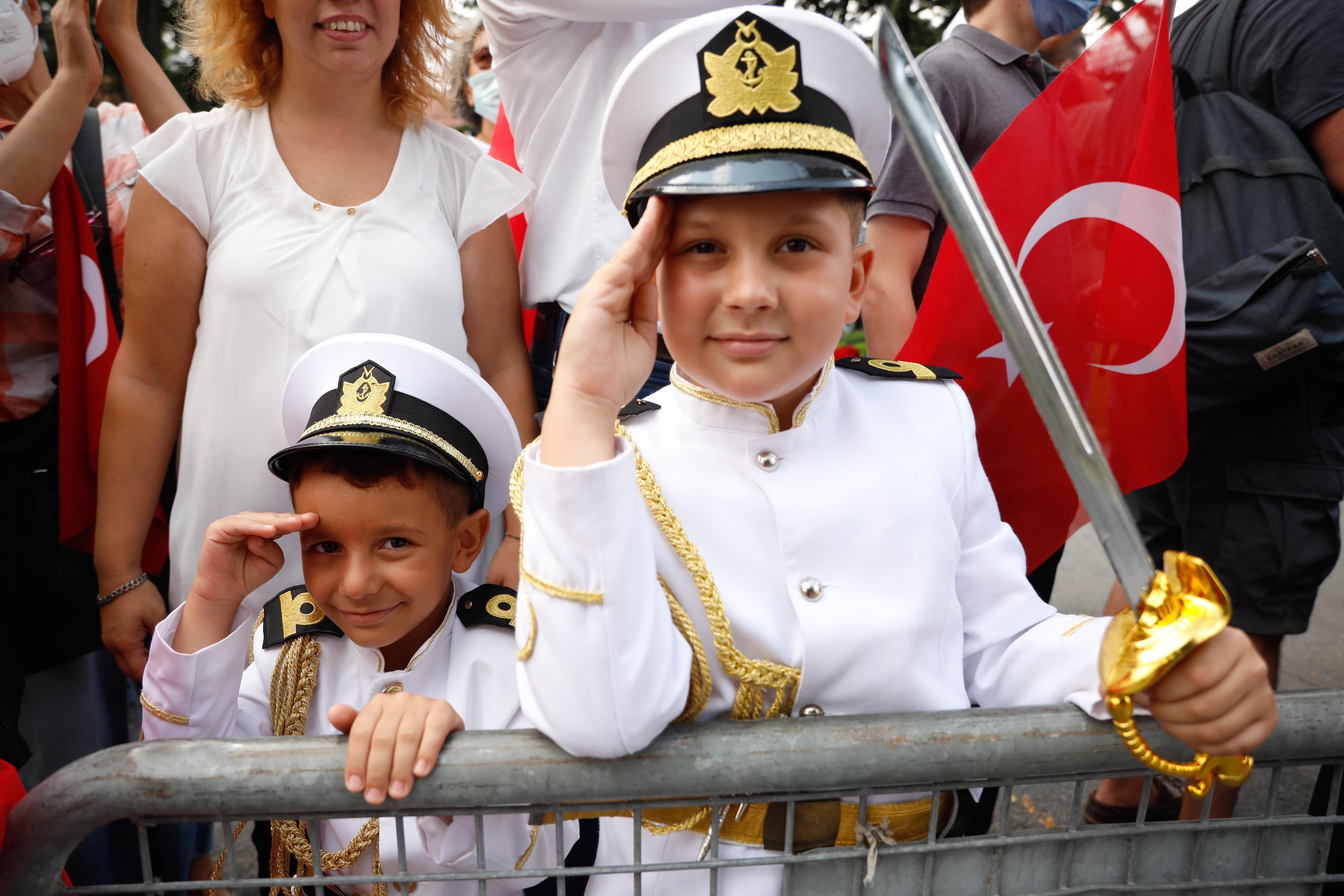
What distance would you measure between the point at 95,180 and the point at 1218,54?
2.72 meters

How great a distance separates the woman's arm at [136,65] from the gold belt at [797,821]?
6.86ft

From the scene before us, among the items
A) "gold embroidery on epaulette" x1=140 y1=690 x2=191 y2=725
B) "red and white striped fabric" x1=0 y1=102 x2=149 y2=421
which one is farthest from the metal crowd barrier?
"red and white striped fabric" x1=0 y1=102 x2=149 y2=421

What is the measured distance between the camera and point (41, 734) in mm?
2271

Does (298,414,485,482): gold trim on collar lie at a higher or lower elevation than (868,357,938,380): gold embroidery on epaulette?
lower

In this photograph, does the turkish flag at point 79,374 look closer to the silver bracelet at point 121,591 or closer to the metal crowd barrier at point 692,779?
the silver bracelet at point 121,591

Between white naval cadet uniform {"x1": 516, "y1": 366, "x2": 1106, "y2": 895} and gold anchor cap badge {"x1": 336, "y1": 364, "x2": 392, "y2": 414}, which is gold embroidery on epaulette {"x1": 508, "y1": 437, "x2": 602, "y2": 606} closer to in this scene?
white naval cadet uniform {"x1": 516, "y1": 366, "x2": 1106, "y2": 895}

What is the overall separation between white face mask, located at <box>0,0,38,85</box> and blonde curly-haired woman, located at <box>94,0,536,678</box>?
50cm

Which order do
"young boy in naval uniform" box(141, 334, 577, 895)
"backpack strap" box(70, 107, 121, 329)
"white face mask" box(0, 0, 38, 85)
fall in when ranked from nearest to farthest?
1. "young boy in naval uniform" box(141, 334, 577, 895)
2. "white face mask" box(0, 0, 38, 85)
3. "backpack strap" box(70, 107, 121, 329)

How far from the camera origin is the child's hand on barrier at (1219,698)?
1010 millimetres

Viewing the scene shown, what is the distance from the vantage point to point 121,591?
6.59ft

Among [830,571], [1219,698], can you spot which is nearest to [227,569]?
[830,571]

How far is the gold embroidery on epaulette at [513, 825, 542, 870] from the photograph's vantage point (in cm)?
141

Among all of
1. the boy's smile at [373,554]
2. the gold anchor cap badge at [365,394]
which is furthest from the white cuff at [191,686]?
the gold anchor cap badge at [365,394]

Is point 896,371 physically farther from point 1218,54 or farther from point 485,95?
point 485,95
